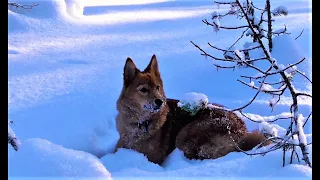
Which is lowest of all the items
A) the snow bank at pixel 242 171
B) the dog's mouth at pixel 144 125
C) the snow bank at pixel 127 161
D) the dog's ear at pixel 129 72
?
the snow bank at pixel 127 161

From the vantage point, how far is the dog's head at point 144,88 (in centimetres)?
431

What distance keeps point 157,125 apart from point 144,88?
43cm

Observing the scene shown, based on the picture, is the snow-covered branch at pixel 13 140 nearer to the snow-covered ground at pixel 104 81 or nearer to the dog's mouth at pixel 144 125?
the snow-covered ground at pixel 104 81

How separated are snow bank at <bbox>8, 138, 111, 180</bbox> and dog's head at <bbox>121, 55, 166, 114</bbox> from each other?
177 centimetres

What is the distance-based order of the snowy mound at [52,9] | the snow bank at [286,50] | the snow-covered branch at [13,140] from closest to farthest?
the snow-covered branch at [13,140], the snow bank at [286,50], the snowy mound at [52,9]

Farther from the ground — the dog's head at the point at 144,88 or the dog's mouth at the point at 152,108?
the dog's head at the point at 144,88

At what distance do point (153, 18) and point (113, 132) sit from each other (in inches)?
168

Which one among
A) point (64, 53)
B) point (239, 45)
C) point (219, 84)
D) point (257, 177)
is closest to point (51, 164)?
point (257, 177)

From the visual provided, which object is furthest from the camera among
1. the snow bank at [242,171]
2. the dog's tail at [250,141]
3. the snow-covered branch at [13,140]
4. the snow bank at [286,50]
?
the snow bank at [286,50]

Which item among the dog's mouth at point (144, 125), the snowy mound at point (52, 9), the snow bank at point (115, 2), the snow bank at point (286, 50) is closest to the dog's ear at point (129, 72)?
the dog's mouth at point (144, 125)

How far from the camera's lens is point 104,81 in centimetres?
582

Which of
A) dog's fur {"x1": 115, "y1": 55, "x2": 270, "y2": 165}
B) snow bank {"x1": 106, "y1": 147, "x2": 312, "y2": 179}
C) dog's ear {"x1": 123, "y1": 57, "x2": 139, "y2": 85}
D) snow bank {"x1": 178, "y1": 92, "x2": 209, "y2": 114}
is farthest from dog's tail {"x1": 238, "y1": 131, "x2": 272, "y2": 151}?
snow bank {"x1": 178, "y1": 92, "x2": 209, "y2": 114}
